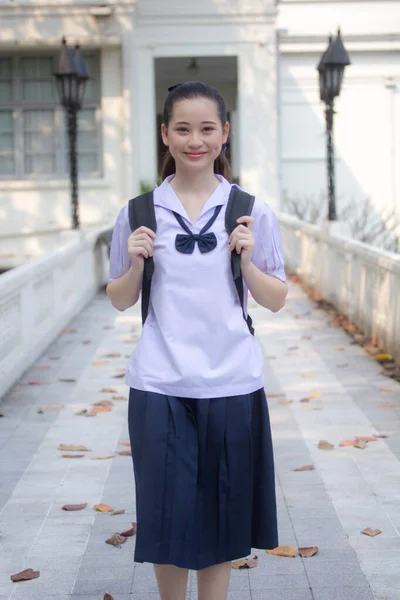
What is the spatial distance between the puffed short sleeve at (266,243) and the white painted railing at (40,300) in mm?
5334

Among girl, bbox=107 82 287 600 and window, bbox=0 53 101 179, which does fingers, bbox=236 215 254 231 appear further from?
window, bbox=0 53 101 179

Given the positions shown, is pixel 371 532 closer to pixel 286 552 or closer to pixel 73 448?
pixel 286 552

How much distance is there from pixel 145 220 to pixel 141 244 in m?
0.12

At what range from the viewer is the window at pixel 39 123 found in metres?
23.6

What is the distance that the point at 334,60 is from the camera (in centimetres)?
1509

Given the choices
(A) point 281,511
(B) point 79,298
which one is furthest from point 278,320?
(A) point 281,511

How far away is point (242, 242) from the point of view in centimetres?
343

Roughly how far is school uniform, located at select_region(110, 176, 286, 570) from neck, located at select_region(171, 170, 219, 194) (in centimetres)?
5

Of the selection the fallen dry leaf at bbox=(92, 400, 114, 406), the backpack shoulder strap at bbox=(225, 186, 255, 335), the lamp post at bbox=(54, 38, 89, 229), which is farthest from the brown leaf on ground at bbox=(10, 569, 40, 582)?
the lamp post at bbox=(54, 38, 89, 229)

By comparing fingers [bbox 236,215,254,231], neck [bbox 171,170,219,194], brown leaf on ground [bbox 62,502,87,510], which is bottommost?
brown leaf on ground [bbox 62,502,87,510]

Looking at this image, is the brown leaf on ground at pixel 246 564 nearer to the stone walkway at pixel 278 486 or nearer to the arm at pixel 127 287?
the stone walkway at pixel 278 486

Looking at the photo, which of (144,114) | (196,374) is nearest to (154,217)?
(196,374)

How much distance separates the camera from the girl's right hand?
346 cm

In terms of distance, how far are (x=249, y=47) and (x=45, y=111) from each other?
4739 mm
